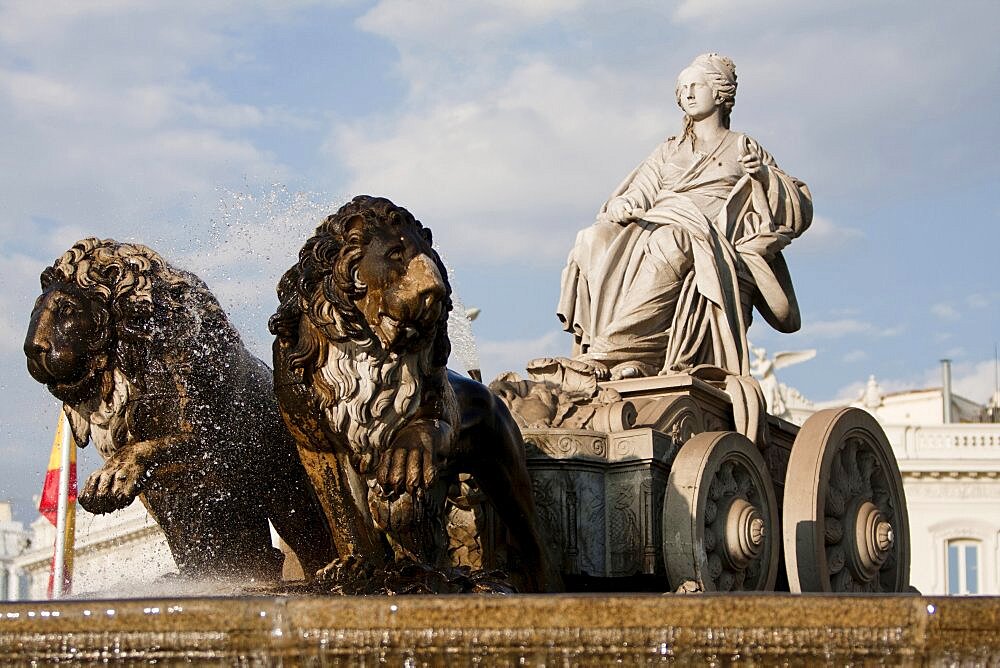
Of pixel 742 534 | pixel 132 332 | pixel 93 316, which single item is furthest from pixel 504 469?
pixel 93 316

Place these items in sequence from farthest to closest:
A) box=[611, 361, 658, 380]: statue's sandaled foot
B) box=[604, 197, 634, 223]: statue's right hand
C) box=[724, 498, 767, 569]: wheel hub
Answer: box=[604, 197, 634, 223]: statue's right hand < box=[611, 361, 658, 380]: statue's sandaled foot < box=[724, 498, 767, 569]: wheel hub

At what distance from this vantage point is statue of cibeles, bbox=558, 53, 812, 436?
841 cm

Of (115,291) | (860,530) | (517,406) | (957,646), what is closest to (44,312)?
(115,291)

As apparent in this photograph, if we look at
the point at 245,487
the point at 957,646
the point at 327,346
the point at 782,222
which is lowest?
the point at 957,646

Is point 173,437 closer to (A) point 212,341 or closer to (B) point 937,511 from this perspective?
(A) point 212,341

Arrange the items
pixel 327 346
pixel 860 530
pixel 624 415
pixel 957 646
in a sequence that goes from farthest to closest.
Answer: pixel 860 530
pixel 624 415
pixel 327 346
pixel 957 646

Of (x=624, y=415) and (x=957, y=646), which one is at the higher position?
(x=624, y=415)

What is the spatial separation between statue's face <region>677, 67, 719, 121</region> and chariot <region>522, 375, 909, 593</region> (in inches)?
69.1

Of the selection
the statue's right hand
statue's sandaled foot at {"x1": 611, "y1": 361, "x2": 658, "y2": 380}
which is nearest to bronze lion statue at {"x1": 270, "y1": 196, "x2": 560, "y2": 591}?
statue's sandaled foot at {"x1": 611, "y1": 361, "x2": 658, "y2": 380}

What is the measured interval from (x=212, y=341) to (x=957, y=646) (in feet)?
10.0

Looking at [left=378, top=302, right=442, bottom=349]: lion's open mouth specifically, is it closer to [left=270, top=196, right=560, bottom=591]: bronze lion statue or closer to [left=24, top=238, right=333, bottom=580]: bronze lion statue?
[left=270, top=196, right=560, bottom=591]: bronze lion statue

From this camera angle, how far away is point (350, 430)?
18.5ft

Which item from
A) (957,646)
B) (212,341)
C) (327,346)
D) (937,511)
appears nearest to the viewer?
(957,646)

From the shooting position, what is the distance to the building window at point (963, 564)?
4881cm
